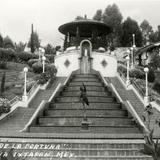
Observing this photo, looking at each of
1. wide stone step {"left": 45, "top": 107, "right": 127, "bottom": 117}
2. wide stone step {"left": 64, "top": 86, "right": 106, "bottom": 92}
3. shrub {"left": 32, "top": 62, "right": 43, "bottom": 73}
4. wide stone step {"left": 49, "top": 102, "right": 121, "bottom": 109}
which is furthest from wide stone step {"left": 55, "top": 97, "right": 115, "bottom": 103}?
shrub {"left": 32, "top": 62, "right": 43, "bottom": 73}

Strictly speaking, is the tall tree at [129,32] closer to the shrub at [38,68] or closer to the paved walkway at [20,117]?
the shrub at [38,68]

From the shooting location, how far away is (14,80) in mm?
38688

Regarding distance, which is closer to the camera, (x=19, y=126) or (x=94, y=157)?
(x=94, y=157)

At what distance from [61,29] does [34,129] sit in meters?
26.7

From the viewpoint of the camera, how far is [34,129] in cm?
2058

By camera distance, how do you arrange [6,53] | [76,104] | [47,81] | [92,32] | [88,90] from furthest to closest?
[6,53] → [92,32] → [47,81] → [88,90] → [76,104]

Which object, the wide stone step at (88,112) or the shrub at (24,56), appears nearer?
the wide stone step at (88,112)

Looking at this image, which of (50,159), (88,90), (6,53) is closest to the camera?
(50,159)

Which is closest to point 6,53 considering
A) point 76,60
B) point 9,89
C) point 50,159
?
point 76,60

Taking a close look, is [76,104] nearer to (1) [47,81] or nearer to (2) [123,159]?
→ (1) [47,81]

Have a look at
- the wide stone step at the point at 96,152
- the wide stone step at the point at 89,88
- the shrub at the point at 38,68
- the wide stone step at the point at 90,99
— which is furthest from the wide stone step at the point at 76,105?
the shrub at the point at 38,68

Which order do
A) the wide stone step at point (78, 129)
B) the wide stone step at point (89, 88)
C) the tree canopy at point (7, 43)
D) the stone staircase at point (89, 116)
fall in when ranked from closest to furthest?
the wide stone step at point (78, 129) < the stone staircase at point (89, 116) < the wide stone step at point (89, 88) < the tree canopy at point (7, 43)

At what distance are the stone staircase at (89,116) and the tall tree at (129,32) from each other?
163ft

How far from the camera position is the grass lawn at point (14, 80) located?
3140 cm
